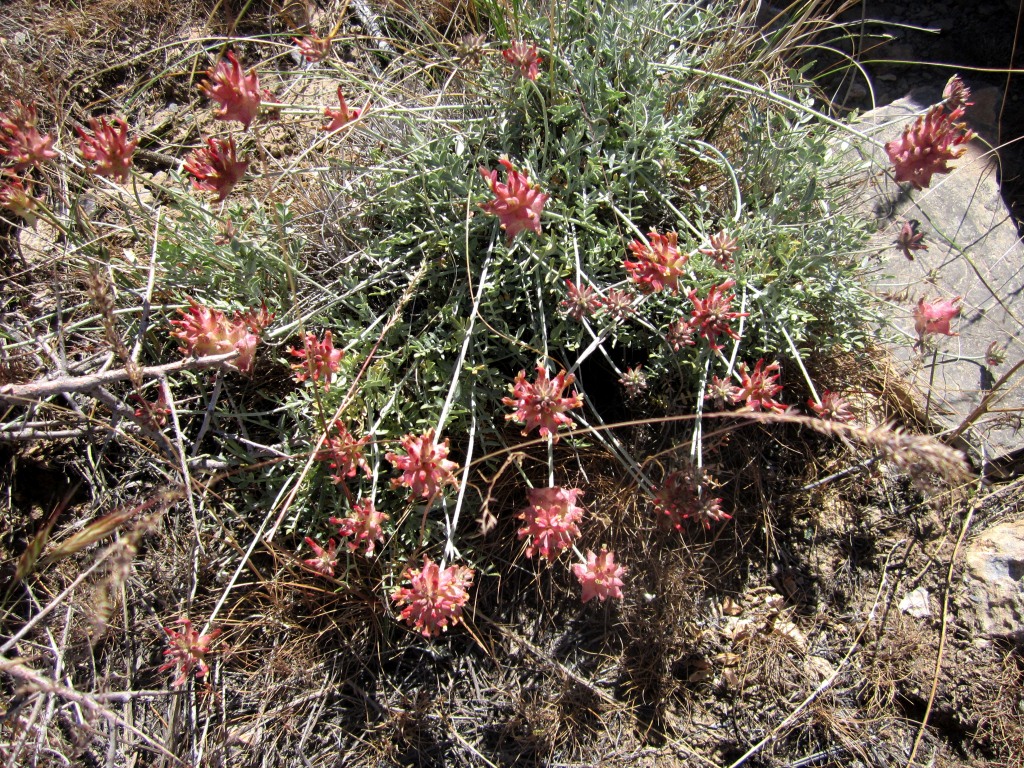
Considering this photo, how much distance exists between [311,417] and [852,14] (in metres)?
3.29

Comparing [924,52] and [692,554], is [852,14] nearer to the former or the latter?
[924,52]

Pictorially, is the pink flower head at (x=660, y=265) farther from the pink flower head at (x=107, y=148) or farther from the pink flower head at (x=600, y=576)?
the pink flower head at (x=107, y=148)

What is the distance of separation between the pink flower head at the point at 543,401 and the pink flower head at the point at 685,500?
43 cm

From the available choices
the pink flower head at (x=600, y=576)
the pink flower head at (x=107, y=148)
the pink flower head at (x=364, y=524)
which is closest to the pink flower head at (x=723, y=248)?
the pink flower head at (x=600, y=576)

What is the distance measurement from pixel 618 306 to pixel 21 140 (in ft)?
5.80

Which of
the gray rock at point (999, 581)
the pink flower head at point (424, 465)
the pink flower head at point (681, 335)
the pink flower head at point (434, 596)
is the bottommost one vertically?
the gray rock at point (999, 581)

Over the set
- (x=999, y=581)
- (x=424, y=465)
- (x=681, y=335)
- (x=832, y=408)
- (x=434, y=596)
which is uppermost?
(x=681, y=335)

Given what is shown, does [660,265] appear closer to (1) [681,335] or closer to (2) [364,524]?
(1) [681,335]

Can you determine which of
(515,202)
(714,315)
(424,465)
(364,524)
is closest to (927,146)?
(714,315)

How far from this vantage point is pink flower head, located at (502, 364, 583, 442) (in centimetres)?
178

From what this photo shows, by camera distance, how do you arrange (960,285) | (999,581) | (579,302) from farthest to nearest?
(960,285) → (999,581) → (579,302)

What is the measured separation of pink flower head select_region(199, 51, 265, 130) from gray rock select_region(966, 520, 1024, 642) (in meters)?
2.84

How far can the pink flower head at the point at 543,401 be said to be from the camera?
1.78m

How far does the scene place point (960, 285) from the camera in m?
2.78
